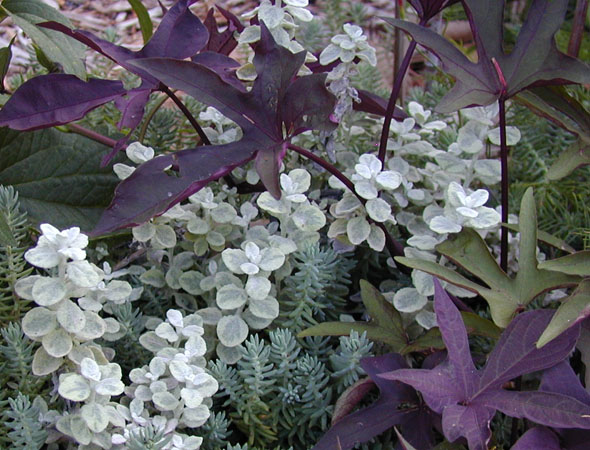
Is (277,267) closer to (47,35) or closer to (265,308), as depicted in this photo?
(265,308)

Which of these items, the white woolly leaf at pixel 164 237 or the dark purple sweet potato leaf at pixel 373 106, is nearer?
the white woolly leaf at pixel 164 237

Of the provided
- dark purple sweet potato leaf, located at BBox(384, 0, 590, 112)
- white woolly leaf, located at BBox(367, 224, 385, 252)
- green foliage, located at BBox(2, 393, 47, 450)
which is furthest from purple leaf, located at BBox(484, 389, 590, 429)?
green foliage, located at BBox(2, 393, 47, 450)

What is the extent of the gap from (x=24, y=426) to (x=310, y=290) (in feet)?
1.17

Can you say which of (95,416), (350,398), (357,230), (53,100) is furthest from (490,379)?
(53,100)

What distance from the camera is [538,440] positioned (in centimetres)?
74

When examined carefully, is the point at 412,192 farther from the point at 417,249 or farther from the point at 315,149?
A: the point at 315,149

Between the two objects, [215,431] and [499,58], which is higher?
[499,58]

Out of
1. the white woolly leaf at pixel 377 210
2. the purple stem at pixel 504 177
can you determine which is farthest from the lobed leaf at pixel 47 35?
the purple stem at pixel 504 177

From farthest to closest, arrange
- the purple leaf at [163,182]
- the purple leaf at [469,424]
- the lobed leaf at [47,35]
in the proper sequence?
the lobed leaf at [47,35] < the purple leaf at [163,182] < the purple leaf at [469,424]

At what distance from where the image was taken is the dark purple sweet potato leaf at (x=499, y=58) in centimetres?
92

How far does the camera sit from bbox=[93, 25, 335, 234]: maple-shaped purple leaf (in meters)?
0.81

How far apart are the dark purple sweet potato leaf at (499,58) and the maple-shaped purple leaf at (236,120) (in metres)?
0.15

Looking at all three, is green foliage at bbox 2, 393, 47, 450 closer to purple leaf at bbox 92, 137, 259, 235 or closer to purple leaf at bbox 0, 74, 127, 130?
purple leaf at bbox 92, 137, 259, 235

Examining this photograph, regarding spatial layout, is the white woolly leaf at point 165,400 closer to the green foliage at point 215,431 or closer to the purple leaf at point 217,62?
Answer: the green foliage at point 215,431
